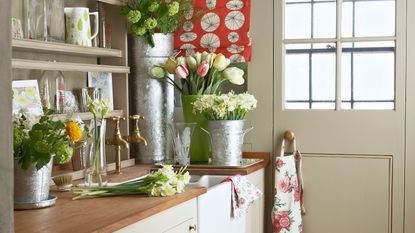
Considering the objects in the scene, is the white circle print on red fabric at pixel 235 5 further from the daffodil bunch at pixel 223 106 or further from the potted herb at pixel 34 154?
the potted herb at pixel 34 154

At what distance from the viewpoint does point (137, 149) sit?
3.31 meters

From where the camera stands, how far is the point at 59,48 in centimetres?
261

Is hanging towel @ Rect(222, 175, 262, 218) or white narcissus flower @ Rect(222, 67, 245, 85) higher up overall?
white narcissus flower @ Rect(222, 67, 245, 85)

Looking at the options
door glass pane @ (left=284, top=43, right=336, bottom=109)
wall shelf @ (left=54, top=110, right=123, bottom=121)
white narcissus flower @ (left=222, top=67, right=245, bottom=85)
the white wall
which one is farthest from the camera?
door glass pane @ (left=284, top=43, right=336, bottom=109)

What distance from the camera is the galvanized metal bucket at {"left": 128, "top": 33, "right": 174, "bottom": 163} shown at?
3.27 metres

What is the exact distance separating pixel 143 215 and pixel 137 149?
1.40 metres

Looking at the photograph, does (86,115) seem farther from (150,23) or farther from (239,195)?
(239,195)

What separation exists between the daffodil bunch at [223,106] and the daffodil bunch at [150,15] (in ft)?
1.37

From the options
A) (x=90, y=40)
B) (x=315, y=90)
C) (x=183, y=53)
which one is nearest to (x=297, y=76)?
(x=315, y=90)

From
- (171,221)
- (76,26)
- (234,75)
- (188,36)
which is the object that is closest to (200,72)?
(234,75)

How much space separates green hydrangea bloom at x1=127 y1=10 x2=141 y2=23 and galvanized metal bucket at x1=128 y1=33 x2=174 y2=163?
158 millimetres

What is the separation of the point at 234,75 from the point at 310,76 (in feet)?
1.51

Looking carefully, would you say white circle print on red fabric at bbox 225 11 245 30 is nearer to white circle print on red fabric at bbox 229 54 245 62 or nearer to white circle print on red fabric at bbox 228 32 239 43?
white circle print on red fabric at bbox 228 32 239 43

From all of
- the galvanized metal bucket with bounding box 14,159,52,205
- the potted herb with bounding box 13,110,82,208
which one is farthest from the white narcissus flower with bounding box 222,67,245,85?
the galvanized metal bucket with bounding box 14,159,52,205
